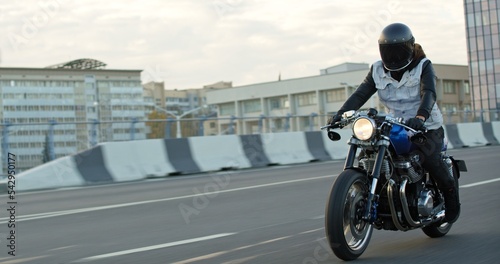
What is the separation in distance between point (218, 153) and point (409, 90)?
11.6 meters

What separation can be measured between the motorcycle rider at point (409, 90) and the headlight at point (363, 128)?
396 millimetres

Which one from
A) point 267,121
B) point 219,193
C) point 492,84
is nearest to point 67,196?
point 219,193

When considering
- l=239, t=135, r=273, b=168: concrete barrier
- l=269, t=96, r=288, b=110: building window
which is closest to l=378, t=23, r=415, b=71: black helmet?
l=239, t=135, r=273, b=168: concrete barrier

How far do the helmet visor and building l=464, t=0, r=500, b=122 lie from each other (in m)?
99.3

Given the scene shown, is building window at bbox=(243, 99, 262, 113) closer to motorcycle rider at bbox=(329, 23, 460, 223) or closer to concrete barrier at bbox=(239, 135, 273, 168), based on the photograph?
concrete barrier at bbox=(239, 135, 273, 168)

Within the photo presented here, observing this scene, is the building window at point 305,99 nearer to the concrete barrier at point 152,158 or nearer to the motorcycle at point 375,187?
the concrete barrier at point 152,158

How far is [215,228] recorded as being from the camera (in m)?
7.31

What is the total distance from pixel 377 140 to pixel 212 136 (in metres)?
12.1

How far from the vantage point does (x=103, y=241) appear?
670 centimetres

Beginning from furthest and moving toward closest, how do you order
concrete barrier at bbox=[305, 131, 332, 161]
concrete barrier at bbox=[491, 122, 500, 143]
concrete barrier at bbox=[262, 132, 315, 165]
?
concrete barrier at bbox=[491, 122, 500, 143] → concrete barrier at bbox=[305, 131, 332, 161] → concrete barrier at bbox=[262, 132, 315, 165]

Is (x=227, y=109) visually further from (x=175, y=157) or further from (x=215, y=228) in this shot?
(x=215, y=228)

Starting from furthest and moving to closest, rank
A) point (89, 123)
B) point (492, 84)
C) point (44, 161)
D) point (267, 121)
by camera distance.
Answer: point (492, 84), point (267, 121), point (89, 123), point (44, 161)

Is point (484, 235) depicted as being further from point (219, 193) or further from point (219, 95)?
point (219, 95)

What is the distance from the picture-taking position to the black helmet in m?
5.49
